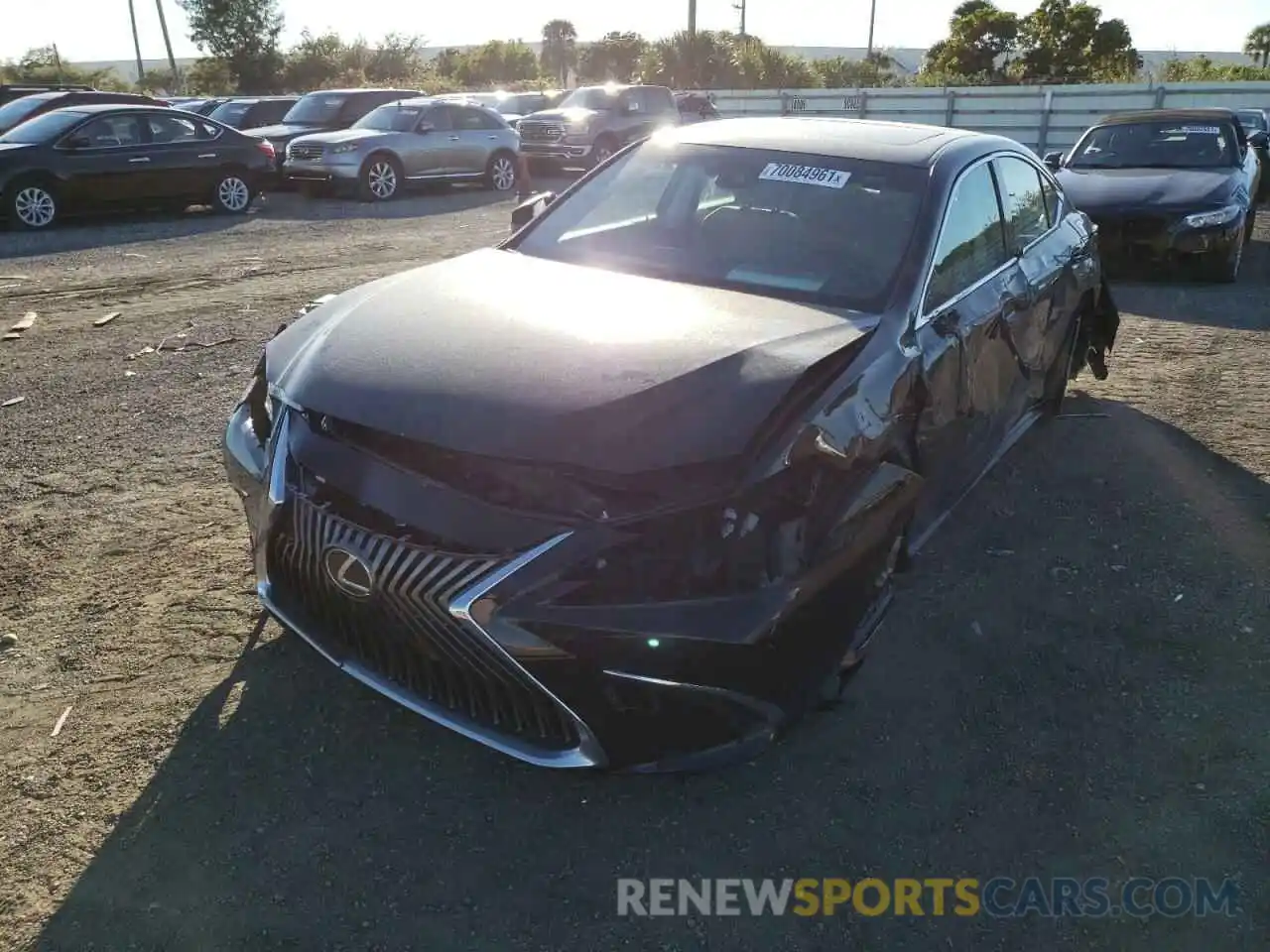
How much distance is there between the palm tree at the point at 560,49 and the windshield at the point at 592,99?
139 feet

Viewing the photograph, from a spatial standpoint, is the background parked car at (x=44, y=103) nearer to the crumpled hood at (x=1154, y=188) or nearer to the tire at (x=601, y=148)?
the tire at (x=601, y=148)

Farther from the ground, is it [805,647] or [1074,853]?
[805,647]

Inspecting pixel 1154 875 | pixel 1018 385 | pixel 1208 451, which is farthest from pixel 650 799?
pixel 1208 451

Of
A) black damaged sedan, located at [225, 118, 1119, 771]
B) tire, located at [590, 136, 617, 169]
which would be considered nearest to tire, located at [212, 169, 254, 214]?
tire, located at [590, 136, 617, 169]

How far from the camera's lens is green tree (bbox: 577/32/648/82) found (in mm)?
51312

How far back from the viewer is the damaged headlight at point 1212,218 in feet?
29.8

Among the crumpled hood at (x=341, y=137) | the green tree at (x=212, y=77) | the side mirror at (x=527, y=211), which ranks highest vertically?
the green tree at (x=212, y=77)

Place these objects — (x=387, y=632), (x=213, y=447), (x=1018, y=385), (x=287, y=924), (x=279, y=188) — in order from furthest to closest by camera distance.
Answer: (x=279, y=188)
(x=213, y=447)
(x=1018, y=385)
(x=387, y=632)
(x=287, y=924)

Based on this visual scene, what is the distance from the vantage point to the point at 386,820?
2764 millimetres

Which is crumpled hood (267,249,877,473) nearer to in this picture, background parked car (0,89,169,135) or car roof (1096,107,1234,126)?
car roof (1096,107,1234,126)

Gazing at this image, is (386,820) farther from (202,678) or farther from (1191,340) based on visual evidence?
(1191,340)

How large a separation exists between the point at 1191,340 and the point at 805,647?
6.52 meters

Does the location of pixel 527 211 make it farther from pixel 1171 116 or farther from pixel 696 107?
pixel 696 107

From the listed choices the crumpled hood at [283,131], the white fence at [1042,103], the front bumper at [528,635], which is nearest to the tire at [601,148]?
the crumpled hood at [283,131]
